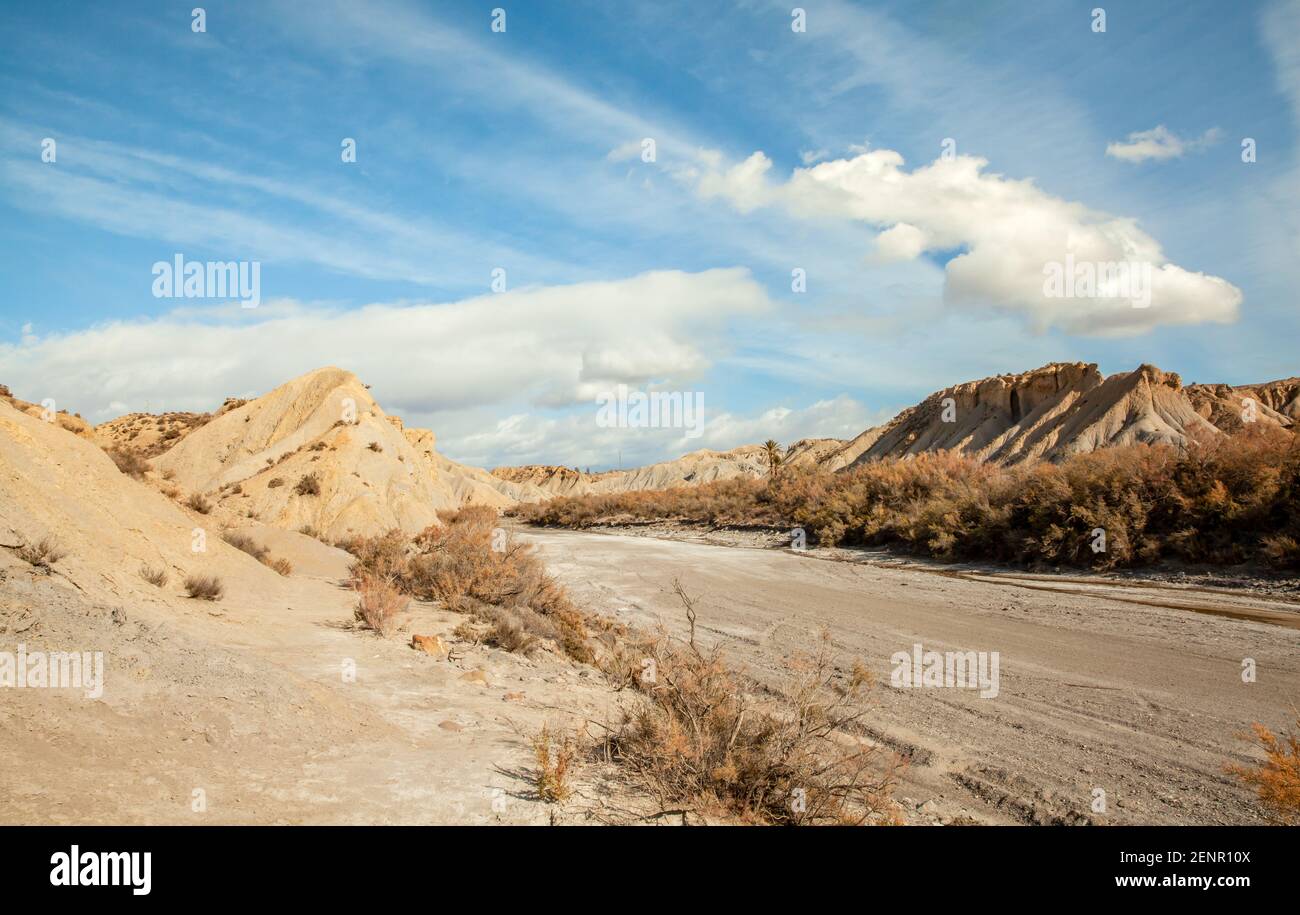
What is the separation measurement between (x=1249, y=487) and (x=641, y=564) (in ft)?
50.1

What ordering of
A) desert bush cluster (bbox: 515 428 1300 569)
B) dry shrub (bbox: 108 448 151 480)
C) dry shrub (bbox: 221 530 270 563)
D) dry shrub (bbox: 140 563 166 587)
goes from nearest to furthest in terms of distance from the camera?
dry shrub (bbox: 140 563 166 587) < dry shrub (bbox: 108 448 151 480) < dry shrub (bbox: 221 530 270 563) < desert bush cluster (bbox: 515 428 1300 569)

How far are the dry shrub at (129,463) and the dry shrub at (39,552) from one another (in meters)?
7.44

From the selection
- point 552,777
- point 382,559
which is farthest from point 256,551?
point 552,777

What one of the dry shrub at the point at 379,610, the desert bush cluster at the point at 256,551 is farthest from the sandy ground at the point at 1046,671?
the desert bush cluster at the point at 256,551

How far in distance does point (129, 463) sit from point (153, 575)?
6.08 metres

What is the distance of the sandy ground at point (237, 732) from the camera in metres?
3.73

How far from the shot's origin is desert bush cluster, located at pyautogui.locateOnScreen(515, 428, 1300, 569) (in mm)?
15117

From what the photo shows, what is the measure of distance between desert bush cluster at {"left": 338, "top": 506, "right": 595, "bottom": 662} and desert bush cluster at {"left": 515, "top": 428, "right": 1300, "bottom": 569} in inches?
515

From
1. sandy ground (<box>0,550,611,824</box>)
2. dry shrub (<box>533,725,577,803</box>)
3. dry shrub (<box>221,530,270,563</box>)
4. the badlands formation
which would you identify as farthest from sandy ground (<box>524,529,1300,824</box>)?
the badlands formation

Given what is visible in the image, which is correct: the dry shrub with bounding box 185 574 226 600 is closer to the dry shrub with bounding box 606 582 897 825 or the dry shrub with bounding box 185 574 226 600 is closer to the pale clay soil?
the pale clay soil

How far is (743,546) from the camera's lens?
26938 millimetres

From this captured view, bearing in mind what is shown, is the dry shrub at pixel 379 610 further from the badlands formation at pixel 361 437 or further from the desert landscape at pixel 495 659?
the badlands formation at pixel 361 437

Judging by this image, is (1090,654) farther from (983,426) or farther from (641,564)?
(983,426)

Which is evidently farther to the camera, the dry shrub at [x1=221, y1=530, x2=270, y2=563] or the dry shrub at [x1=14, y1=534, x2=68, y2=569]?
the dry shrub at [x1=221, y1=530, x2=270, y2=563]
